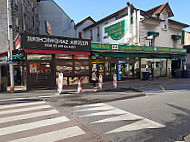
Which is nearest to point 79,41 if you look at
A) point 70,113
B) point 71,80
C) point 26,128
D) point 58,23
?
point 71,80

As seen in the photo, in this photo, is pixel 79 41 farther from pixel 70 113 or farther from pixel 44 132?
pixel 44 132

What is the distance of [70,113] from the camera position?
5137 millimetres

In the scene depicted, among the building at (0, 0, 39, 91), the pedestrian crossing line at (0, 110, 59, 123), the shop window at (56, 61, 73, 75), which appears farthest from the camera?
the building at (0, 0, 39, 91)

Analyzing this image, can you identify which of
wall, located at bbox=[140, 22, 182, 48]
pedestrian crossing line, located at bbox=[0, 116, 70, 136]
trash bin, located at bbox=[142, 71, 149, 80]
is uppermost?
wall, located at bbox=[140, 22, 182, 48]

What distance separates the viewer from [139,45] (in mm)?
17016

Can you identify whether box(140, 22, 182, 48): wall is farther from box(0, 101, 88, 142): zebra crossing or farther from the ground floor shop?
box(0, 101, 88, 142): zebra crossing

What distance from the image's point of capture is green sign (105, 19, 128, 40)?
1859cm

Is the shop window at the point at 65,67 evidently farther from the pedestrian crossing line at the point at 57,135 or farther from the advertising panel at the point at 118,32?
the advertising panel at the point at 118,32

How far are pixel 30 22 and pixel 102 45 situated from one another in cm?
1470

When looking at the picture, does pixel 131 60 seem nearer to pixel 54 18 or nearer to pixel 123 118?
pixel 123 118

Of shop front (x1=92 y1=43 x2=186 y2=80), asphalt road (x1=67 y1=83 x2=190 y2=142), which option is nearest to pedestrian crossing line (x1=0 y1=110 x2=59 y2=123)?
asphalt road (x1=67 y1=83 x2=190 y2=142)

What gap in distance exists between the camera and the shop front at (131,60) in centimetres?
1369

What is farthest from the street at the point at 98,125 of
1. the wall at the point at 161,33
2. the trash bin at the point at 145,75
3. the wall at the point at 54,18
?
A: the wall at the point at 54,18

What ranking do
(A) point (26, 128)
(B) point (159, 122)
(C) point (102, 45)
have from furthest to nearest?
(C) point (102, 45), (B) point (159, 122), (A) point (26, 128)
